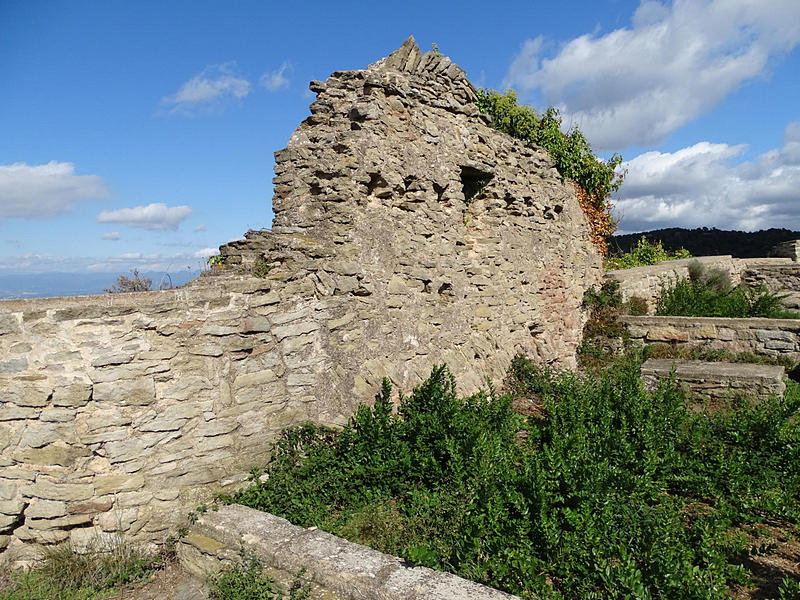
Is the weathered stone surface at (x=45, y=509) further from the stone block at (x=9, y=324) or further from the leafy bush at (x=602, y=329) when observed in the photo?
the leafy bush at (x=602, y=329)

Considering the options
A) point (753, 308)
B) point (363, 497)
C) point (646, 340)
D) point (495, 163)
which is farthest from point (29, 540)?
point (753, 308)

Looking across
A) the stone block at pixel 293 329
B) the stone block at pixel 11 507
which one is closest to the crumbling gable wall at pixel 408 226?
the stone block at pixel 293 329

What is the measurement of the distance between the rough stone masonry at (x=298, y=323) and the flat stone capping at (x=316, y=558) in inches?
15.7

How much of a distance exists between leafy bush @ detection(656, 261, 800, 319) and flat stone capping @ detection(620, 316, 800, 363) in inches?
71.6

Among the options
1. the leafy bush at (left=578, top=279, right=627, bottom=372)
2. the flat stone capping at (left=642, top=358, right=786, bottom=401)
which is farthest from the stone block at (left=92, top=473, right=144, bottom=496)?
the leafy bush at (left=578, top=279, right=627, bottom=372)

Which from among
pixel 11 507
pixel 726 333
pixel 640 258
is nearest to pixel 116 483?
pixel 11 507

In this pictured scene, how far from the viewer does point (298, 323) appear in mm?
4867

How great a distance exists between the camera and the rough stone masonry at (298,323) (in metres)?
3.66

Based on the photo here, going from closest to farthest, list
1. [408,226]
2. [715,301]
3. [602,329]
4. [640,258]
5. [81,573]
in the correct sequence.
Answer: [81,573] → [408,226] → [602,329] → [715,301] → [640,258]

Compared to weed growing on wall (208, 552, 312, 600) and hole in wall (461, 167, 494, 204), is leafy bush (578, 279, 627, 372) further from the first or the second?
weed growing on wall (208, 552, 312, 600)

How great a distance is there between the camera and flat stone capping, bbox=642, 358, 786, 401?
700 cm

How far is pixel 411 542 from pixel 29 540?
2.72 m

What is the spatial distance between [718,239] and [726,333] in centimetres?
2037

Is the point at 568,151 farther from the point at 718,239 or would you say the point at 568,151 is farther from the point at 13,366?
the point at 718,239
